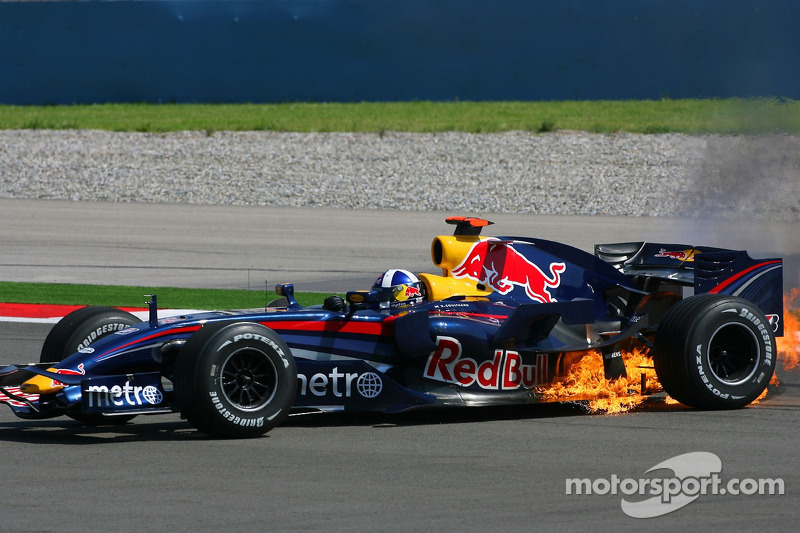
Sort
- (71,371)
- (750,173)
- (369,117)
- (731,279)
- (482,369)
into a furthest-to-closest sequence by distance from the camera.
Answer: (369,117), (750,173), (731,279), (482,369), (71,371)

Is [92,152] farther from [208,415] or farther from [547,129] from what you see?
[208,415]

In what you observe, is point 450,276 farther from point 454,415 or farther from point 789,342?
point 789,342

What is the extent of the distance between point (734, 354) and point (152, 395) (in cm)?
417

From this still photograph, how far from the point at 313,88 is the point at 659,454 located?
3933cm

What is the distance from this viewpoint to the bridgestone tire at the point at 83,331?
29.0 ft

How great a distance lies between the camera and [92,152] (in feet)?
116

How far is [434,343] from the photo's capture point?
8.63 metres

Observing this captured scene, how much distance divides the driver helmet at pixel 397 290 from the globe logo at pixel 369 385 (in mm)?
641

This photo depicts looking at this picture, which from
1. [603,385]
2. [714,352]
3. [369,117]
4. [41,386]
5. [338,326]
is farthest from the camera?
[369,117]

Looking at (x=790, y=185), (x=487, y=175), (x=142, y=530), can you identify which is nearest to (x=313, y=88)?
(x=487, y=175)

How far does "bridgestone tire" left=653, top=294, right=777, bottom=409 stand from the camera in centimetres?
889

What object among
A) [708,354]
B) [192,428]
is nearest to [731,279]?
[708,354]

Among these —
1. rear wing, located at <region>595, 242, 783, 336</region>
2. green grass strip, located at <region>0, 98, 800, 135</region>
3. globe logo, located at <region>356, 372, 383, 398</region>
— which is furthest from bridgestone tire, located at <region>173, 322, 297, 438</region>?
green grass strip, located at <region>0, 98, 800, 135</region>

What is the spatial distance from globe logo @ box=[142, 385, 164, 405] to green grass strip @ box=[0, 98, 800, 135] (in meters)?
26.7
